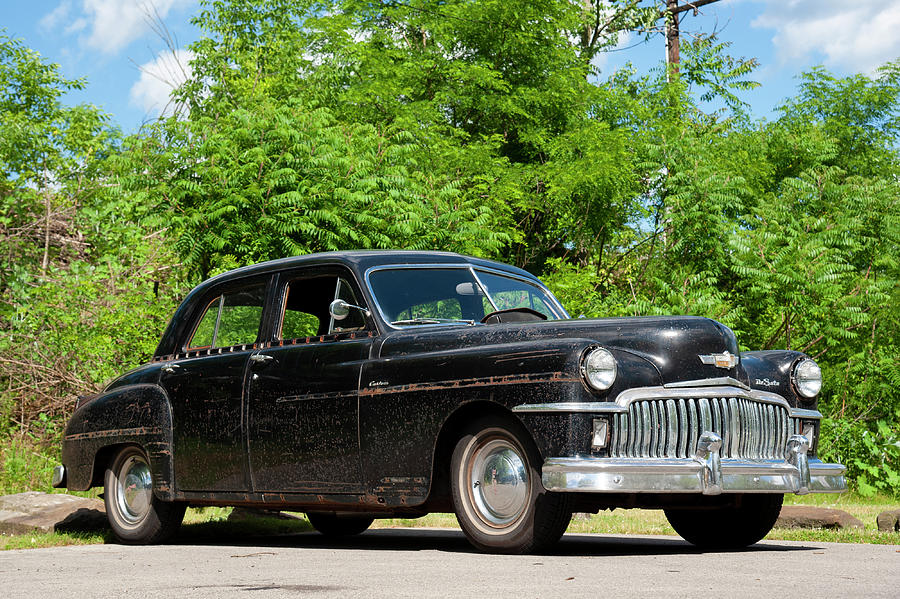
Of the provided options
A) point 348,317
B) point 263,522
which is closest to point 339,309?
point 348,317

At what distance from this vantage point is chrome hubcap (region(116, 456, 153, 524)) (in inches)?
354

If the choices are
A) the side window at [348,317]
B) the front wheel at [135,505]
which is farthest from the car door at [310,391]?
the front wheel at [135,505]

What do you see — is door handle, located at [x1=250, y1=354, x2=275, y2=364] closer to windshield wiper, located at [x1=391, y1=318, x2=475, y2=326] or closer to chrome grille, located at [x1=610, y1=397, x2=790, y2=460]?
windshield wiper, located at [x1=391, y1=318, x2=475, y2=326]

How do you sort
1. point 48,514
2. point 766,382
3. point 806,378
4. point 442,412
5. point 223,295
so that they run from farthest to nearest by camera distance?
1. point 48,514
2. point 223,295
3. point 806,378
4. point 766,382
5. point 442,412

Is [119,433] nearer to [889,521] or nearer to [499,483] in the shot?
[499,483]

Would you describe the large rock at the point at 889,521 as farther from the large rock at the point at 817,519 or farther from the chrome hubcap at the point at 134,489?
the chrome hubcap at the point at 134,489

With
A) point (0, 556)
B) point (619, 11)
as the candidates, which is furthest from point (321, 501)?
point (619, 11)

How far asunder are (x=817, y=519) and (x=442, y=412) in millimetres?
4336

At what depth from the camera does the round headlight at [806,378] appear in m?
7.52

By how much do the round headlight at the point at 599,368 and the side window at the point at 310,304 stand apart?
91.0 inches

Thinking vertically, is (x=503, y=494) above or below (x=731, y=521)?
above

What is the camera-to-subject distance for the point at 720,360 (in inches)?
266

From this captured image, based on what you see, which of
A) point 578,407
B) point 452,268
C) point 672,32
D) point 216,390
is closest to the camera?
point 578,407

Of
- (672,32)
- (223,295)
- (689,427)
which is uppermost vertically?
(672,32)
